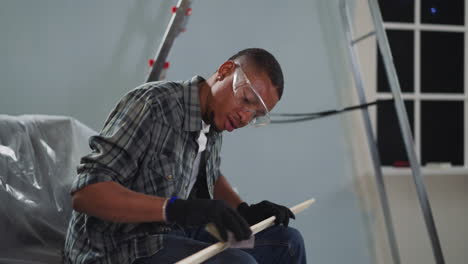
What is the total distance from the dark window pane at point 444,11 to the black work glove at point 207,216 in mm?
2331

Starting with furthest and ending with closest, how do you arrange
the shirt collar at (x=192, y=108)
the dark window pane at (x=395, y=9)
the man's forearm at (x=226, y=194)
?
1. the dark window pane at (x=395, y=9)
2. the man's forearm at (x=226, y=194)
3. the shirt collar at (x=192, y=108)

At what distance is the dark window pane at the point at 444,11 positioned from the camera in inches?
112

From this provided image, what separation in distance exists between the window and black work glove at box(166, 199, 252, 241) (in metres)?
1.98

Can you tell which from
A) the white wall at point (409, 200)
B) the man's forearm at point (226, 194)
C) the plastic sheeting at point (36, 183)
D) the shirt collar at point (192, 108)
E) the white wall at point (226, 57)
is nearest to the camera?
the shirt collar at point (192, 108)

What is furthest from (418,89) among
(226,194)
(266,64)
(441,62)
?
(266,64)

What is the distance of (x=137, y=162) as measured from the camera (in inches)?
43.2

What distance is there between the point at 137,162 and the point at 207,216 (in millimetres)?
218

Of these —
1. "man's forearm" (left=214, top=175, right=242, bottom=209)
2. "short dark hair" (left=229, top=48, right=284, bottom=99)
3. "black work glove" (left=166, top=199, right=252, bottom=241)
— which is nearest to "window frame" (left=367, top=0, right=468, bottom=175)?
"man's forearm" (left=214, top=175, right=242, bottom=209)

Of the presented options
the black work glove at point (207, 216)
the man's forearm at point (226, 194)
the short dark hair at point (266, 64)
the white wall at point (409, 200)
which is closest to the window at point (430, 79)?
the white wall at point (409, 200)

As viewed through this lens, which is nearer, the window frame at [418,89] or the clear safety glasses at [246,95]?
the clear safety glasses at [246,95]

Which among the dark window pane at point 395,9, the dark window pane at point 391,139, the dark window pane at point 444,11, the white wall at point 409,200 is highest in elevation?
the dark window pane at point 395,9

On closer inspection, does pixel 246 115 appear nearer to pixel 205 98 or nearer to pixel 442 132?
pixel 205 98

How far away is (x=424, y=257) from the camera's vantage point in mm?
2709

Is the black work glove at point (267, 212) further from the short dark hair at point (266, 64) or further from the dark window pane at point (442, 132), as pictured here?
the dark window pane at point (442, 132)
